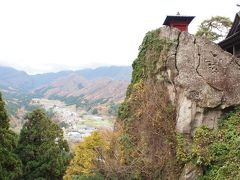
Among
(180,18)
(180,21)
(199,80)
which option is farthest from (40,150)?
(199,80)

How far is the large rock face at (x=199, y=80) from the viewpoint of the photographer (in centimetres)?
1786

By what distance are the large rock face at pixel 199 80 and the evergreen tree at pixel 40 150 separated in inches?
468

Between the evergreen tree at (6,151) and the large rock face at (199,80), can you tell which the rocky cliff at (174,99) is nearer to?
the large rock face at (199,80)

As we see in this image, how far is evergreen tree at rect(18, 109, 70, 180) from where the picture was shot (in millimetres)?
27828

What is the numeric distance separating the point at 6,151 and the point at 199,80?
12.4m

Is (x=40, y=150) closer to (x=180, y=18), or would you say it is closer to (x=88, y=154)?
(x=88, y=154)

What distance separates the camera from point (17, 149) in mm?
28422

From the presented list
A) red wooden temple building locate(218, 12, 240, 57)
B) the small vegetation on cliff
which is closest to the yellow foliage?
the small vegetation on cliff

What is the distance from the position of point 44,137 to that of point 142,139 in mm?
10913

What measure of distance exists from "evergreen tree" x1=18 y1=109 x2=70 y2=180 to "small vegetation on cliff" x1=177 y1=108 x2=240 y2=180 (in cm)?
1343

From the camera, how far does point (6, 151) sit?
23578 millimetres

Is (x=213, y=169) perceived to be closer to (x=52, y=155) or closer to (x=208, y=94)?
(x=208, y=94)

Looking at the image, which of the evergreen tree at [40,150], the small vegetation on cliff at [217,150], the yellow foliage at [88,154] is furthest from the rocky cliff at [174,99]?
the evergreen tree at [40,150]

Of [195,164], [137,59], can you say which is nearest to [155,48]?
[137,59]
